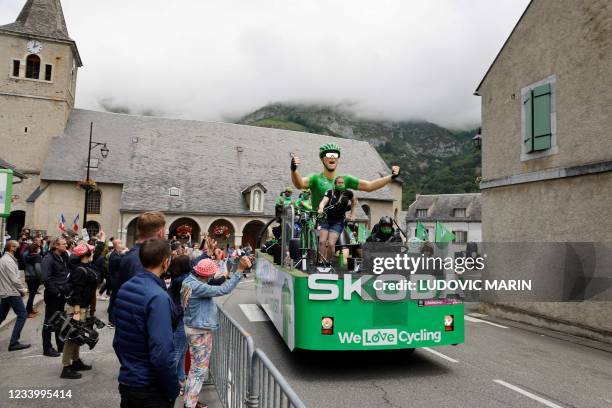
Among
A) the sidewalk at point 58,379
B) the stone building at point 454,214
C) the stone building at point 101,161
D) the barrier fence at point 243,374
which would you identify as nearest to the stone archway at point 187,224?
the stone building at point 101,161

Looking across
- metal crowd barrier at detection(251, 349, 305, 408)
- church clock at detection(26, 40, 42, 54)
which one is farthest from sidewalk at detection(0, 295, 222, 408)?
church clock at detection(26, 40, 42, 54)

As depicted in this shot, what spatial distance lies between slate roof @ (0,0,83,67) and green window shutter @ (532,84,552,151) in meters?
36.1

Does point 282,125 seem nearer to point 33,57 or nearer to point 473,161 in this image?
point 473,161

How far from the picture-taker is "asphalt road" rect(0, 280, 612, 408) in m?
5.29

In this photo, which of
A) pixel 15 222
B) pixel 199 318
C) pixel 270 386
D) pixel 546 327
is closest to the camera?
pixel 270 386

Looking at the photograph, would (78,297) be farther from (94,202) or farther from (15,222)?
(15,222)

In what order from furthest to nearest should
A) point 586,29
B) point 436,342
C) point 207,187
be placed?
point 207,187, point 586,29, point 436,342

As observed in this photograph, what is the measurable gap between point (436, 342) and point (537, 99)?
8.22 m

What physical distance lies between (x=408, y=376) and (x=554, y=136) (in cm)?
775

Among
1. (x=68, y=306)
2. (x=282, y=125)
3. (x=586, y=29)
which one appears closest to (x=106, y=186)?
(x=68, y=306)

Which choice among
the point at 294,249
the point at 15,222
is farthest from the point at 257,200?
the point at 294,249

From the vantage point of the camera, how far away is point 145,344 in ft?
9.51

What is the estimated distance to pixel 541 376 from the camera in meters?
6.48

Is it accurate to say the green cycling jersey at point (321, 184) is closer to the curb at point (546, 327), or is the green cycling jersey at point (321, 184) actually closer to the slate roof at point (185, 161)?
the curb at point (546, 327)
